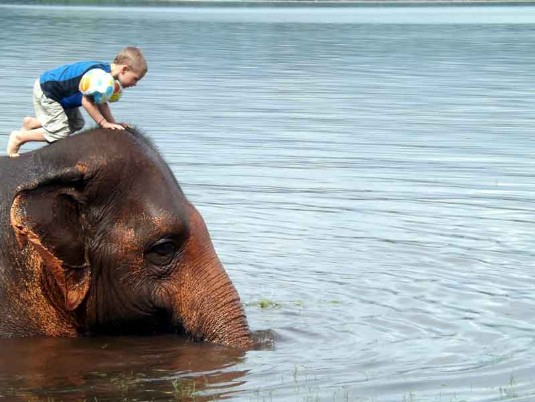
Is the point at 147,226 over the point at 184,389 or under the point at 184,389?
over

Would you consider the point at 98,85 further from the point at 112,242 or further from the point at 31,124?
the point at 112,242

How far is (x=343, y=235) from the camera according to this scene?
13992mm

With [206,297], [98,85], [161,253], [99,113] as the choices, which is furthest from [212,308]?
Answer: [98,85]

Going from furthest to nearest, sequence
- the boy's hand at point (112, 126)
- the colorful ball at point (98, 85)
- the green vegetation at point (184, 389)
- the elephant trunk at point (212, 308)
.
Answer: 1. the colorful ball at point (98, 85)
2. the boy's hand at point (112, 126)
3. the elephant trunk at point (212, 308)
4. the green vegetation at point (184, 389)

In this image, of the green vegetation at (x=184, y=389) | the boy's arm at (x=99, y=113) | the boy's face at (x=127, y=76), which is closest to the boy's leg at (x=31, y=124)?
the boy's arm at (x=99, y=113)

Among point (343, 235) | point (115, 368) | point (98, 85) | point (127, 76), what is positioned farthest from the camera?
point (343, 235)

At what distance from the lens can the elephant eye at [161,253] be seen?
9.29 m

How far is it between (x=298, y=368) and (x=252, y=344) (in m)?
0.37

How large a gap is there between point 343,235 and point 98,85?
4557mm

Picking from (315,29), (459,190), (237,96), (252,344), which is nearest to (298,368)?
(252,344)

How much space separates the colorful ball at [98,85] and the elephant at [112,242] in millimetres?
494

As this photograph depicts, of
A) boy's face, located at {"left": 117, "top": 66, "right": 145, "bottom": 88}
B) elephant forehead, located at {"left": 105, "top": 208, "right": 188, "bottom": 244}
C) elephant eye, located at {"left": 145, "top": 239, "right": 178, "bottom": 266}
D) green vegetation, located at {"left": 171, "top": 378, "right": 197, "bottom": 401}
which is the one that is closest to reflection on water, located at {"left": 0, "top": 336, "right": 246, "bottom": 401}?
green vegetation, located at {"left": 171, "top": 378, "right": 197, "bottom": 401}

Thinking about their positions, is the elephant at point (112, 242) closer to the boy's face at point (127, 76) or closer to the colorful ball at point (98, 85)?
the colorful ball at point (98, 85)

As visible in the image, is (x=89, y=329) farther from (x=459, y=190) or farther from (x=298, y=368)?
(x=459, y=190)
